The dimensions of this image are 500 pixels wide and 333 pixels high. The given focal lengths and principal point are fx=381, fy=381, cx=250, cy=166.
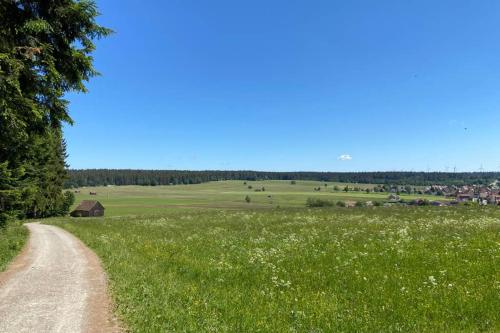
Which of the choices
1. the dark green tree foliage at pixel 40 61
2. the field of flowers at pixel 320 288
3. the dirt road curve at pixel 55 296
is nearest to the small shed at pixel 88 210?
the dirt road curve at pixel 55 296

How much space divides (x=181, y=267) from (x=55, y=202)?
2291 inches

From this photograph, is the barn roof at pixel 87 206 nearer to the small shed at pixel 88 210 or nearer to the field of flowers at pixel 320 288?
the small shed at pixel 88 210

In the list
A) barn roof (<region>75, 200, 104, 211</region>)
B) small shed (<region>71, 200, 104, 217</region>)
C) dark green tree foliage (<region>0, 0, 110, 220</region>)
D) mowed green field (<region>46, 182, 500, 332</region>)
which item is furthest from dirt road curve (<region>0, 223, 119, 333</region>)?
barn roof (<region>75, 200, 104, 211</region>)

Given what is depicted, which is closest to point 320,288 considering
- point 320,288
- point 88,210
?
point 320,288

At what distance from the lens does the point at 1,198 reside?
28578mm

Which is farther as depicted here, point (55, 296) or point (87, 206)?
point (87, 206)

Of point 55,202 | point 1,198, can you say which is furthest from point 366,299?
point 55,202

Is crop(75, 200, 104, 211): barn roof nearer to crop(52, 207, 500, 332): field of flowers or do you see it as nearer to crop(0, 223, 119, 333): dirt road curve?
crop(0, 223, 119, 333): dirt road curve

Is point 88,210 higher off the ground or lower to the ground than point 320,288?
lower

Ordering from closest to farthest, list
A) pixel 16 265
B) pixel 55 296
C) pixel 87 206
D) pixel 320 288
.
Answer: pixel 320 288
pixel 55 296
pixel 16 265
pixel 87 206

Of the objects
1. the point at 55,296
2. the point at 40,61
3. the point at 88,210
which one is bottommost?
the point at 88,210

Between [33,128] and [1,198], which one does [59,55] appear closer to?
[33,128]

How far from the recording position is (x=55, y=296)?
11.6m

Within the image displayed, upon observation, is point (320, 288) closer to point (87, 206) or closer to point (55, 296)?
point (55, 296)
